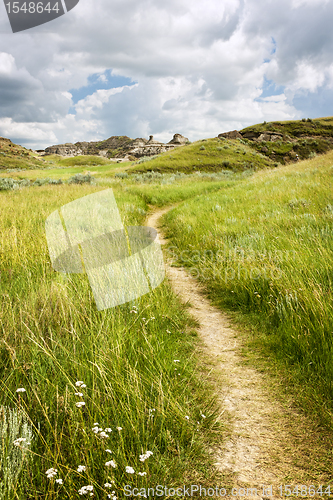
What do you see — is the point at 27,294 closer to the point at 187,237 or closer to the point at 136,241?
the point at 136,241

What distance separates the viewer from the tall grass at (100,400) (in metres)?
1.48

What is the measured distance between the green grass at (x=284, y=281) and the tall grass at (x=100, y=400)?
0.96m

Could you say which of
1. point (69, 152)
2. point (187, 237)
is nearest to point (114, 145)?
point (69, 152)

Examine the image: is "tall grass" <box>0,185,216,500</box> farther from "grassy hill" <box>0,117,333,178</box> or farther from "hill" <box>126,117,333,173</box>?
"grassy hill" <box>0,117,333,178</box>

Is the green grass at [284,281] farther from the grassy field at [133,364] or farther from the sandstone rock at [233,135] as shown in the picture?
the sandstone rock at [233,135]

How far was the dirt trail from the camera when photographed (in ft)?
5.63

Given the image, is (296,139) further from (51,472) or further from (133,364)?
(51,472)

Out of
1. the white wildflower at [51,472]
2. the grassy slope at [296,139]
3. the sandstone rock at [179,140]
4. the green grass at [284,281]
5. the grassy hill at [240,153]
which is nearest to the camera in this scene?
the white wildflower at [51,472]

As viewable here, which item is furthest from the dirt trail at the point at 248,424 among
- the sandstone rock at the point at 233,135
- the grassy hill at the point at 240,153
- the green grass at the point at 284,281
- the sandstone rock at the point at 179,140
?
the sandstone rock at the point at 179,140

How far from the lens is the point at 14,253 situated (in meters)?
4.55

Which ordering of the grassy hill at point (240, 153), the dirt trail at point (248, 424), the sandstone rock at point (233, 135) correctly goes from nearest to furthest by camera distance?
the dirt trail at point (248, 424)
the grassy hill at point (240, 153)
the sandstone rock at point (233, 135)

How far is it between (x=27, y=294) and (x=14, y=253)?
175cm

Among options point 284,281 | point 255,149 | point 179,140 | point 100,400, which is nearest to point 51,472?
point 100,400

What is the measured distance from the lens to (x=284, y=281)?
3658 millimetres
